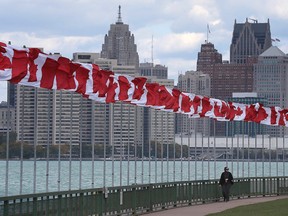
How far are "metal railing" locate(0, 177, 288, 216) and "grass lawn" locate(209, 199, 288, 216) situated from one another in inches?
112

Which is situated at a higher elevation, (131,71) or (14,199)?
(131,71)

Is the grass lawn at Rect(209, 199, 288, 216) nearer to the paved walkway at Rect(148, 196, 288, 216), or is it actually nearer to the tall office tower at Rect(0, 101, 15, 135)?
the paved walkway at Rect(148, 196, 288, 216)

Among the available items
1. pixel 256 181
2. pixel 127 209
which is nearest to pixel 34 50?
pixel 127 209

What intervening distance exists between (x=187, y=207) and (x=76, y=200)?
38.8ft

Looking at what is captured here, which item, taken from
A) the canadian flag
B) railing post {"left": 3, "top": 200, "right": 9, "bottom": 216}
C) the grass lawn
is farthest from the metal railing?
the canadian flag

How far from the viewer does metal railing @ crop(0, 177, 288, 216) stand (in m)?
31.8

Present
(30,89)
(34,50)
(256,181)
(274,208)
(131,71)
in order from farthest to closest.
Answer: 1. (131,71)
2. (256,181)
3. (274,208)
4. (30,89)
5. (34,50)

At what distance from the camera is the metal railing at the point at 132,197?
104ft

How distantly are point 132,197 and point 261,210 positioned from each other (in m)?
4.96

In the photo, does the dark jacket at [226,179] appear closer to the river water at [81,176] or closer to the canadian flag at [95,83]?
the river water at [81,176]

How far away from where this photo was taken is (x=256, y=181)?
56.8 meters

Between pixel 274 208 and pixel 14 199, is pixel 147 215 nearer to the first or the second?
pixel 274 208

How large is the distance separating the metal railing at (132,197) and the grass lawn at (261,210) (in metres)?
2.84

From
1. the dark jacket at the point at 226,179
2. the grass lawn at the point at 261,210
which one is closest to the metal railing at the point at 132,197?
the dark jacket at the point at 226,179
